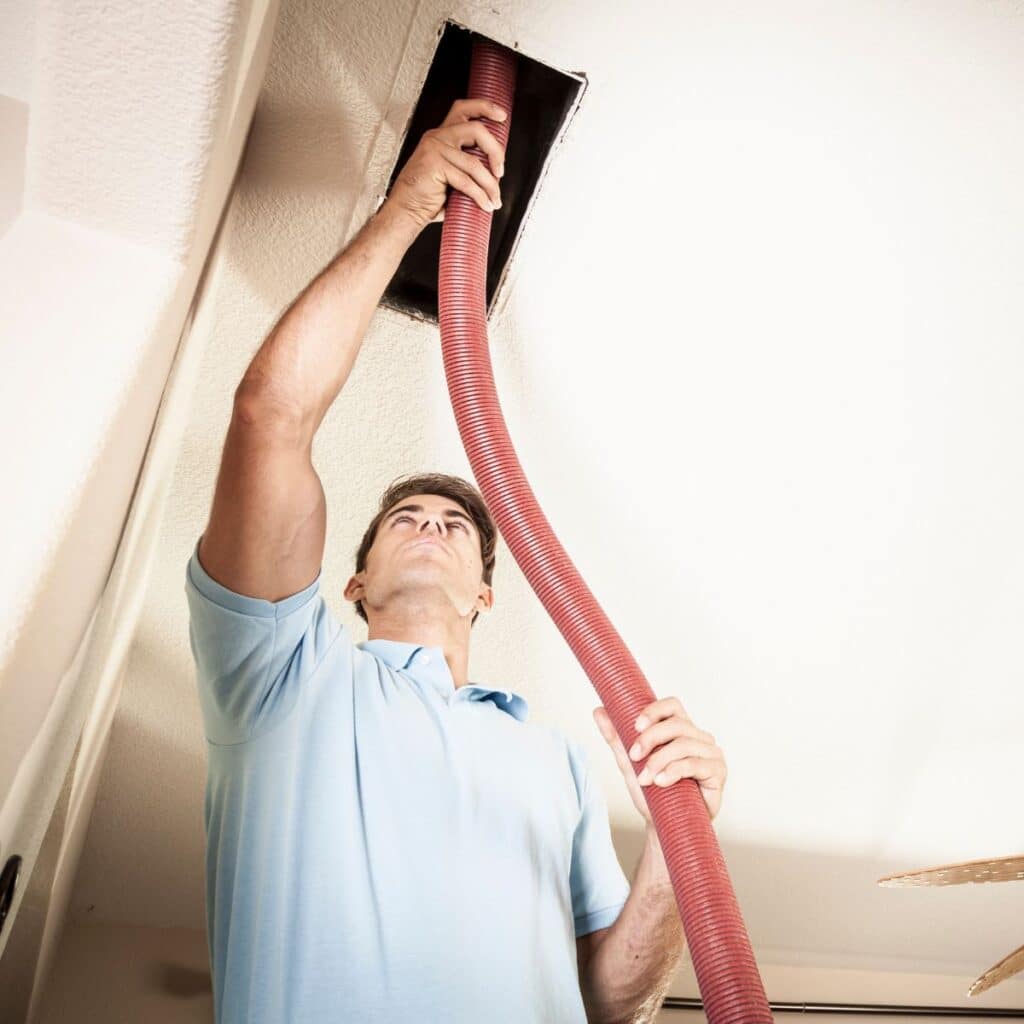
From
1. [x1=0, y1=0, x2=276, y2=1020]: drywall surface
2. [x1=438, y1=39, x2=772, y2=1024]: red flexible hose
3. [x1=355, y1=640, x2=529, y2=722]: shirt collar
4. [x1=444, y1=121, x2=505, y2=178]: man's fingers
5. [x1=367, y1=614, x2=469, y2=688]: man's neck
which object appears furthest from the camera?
[x1=367, y1=614, x2=469, y2=688]: man's neck

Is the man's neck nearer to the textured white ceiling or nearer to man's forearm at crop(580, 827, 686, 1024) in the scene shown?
the textured white ceiling

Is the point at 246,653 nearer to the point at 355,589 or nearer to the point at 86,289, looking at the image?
the point at 86,289

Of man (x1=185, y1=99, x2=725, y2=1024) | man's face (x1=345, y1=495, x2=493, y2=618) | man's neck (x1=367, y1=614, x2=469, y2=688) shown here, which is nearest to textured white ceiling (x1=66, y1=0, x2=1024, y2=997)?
man's face (x1=345, y1=495, x2=493, y2=618)

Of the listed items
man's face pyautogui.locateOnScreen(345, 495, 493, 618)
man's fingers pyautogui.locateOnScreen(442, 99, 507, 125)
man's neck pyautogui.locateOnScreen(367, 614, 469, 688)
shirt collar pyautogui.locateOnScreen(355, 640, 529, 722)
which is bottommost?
shirt collar pyautogui.locateOnScreen(355, 640, 529, 722)

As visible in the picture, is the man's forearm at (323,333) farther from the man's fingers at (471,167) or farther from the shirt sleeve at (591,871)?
the shirt sleeve at (591,871)

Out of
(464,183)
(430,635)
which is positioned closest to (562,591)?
(430,635)

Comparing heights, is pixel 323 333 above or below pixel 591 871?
above

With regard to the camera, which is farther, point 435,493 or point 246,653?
point 435,493

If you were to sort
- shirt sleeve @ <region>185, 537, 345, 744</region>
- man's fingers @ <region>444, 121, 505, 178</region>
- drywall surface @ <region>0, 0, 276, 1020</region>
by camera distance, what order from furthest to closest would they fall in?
man's fingers @ <region>444, 121, 505, 178</region> < shirt sleeve @ <region>185, 537, 345, 744</region> < drywall surface @ <region>0, 0, 276, 1020</region>

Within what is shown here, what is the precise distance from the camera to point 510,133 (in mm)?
1533

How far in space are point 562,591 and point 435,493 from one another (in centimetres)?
72

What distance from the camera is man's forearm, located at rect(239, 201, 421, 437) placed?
51.1 inches

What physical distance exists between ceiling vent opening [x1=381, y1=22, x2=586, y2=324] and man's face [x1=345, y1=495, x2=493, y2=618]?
485 mm

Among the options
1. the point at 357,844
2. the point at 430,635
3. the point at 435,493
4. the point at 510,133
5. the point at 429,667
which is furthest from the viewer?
the point at 435,493
